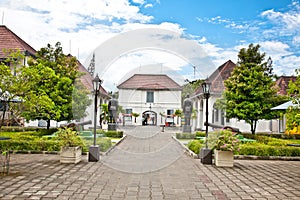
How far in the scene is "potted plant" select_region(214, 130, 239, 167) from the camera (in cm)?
924

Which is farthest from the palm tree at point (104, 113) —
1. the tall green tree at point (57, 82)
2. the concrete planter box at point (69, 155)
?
the concrete planter box at point (69, 155)

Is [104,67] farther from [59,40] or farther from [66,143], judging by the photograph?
[59,40]

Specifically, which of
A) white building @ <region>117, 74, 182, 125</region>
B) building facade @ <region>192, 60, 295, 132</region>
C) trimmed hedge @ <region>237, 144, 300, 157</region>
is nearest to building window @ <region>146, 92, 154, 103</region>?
white building @ <region>117, 74, 182, 125</region>

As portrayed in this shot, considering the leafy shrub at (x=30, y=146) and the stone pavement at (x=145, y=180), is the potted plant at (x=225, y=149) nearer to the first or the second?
the stone pavement at (x=145, y=180)

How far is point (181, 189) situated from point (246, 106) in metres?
14.2

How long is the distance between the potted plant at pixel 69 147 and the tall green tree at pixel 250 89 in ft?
41.6

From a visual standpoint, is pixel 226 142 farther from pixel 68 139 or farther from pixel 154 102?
pixel 154 102

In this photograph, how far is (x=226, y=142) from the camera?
31.1 feet

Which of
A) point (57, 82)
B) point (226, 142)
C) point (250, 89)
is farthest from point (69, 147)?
point (250, 89)

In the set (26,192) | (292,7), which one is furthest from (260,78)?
(26,192)

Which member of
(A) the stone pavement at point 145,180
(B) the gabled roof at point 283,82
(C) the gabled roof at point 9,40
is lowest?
(A) the stone pavement at point 145,180

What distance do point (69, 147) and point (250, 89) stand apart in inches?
Result: 542

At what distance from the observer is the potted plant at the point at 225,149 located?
9.24 metres

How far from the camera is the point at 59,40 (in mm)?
18281
